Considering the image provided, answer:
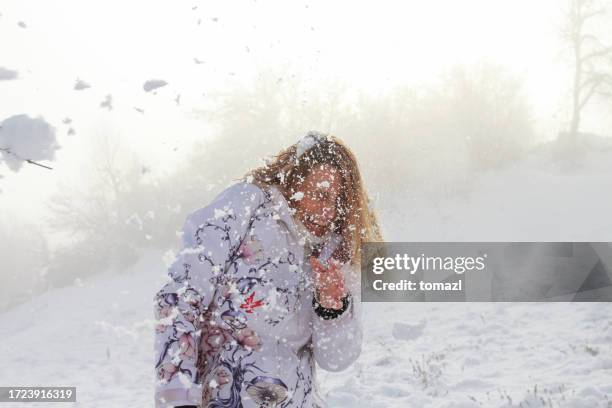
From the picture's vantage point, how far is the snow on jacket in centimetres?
153

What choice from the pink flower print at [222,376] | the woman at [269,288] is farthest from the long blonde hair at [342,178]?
the pink flower print at [222,376]

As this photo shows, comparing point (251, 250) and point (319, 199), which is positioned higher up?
point (319, 199)

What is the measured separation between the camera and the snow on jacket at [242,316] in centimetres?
153

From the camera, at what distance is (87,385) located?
832cm

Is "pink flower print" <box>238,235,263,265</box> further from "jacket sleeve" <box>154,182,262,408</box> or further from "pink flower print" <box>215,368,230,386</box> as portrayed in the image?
"pink flower print" <box>215,368,230,386</box>

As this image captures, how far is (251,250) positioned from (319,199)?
0.34 m

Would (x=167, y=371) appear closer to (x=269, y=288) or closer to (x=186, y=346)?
(x=186, y=346)

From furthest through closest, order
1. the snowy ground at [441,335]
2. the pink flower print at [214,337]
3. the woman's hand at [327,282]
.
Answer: the snowy ground at [441,335] → the woman's hand at [327,282] → the pink flower print at [214,337]

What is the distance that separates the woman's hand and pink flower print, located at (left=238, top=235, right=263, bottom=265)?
0.63 ft

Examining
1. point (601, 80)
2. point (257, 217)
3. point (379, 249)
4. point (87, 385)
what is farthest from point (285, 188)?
point (601, 80)

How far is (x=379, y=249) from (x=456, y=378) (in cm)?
420

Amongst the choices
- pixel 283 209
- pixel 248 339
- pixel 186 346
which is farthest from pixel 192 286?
pixel 283 209

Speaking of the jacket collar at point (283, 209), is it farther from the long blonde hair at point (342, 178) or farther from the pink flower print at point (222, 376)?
the pink flower print at point (222, 376)

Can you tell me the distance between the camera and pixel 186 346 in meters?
1.51
